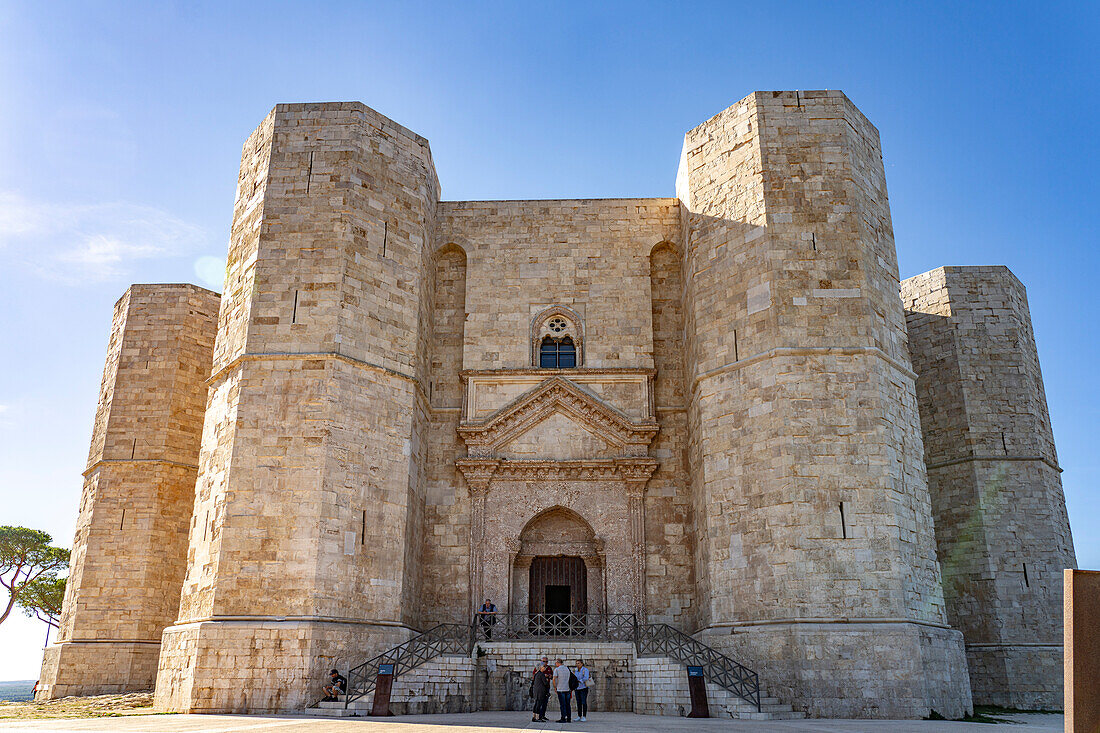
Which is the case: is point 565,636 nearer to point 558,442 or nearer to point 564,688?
point 558,442

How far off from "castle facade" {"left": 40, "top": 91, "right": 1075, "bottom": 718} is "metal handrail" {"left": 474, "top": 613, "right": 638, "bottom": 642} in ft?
1.23

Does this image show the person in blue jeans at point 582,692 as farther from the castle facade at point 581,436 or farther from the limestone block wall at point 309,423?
the limestone block wall at point 309,423

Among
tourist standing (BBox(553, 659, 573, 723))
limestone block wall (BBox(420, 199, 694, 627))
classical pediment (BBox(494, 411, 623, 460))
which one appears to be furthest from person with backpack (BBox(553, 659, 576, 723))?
classical pediment (BBox(494, 411, 623, 460))

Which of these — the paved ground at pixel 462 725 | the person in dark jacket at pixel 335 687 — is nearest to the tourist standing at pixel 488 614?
the person in dark jacket at pixel 335 687

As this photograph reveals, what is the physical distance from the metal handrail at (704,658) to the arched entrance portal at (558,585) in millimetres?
2327

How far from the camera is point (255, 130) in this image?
60.4 ft

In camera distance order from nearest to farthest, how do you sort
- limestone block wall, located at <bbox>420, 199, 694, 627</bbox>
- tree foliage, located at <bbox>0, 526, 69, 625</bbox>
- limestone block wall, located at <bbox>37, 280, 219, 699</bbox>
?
limestone block wall, located at <bbox>420, 199, 694, 627</bbox>
limestone block wall, located at <bbox>37, 280, 219, 699</bbox>
tree foliage, located at <bbox>0, 526, 69, 625</bbox>

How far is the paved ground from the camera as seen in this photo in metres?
9.60

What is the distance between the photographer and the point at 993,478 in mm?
18984

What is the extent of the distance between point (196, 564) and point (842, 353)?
12265 mm

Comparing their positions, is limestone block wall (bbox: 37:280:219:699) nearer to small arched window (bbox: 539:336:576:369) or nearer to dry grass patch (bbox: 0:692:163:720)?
dry grass patch (bbox: 0:692:163:720)

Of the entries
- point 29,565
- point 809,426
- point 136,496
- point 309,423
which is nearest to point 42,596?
point 29,565

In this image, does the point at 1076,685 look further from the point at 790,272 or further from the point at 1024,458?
the point at 1024,458

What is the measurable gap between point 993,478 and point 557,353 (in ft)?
34.1
